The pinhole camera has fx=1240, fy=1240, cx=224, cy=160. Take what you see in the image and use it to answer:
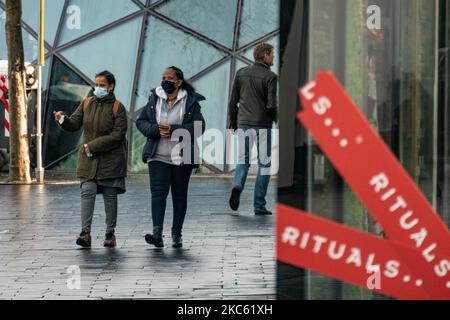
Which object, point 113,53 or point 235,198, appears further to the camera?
point 113,53

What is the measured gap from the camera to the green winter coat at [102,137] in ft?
35.6

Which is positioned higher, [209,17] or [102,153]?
[209,17]

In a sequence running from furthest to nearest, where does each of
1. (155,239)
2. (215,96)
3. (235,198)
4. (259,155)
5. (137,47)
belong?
(137,47) → (215,96) → (235,198) → (259,155) → (155,239)

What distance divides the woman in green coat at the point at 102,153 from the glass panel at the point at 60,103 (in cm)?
1460

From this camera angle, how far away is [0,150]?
25.1m

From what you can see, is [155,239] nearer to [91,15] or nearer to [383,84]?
[383,84]

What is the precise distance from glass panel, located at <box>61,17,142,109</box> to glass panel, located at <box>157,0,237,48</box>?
924mm

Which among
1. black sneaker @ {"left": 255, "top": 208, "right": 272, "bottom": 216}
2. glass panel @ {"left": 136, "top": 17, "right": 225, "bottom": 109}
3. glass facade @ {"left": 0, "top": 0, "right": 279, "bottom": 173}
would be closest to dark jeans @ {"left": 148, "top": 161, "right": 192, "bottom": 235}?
black sneaker @ {"left": 255, "top": 208, "right": 272, "bottom": 216}

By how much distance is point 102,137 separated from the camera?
35.6 ft

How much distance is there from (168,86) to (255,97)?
9.20 feet

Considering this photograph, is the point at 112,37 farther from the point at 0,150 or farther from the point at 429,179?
the point at 429,179

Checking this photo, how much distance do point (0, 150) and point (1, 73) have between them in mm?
1692

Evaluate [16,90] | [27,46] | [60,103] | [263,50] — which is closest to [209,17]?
[60,103]
